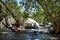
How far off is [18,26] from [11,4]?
6.48 meters

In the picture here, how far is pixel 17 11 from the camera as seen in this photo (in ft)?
141

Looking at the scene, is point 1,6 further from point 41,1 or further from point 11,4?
point 41,1

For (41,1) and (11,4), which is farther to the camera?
(11,4)

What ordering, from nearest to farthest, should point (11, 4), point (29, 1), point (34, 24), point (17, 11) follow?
point (29, 1), point (11, 4), point (17, 11), point (34, 24)

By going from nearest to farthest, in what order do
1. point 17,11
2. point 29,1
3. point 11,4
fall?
point 29,1, point 11,4, point 17,11

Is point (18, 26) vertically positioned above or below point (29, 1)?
below

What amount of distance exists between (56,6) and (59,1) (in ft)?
4.83

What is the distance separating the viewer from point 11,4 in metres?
38.4

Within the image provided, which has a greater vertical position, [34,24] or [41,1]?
[41,1]

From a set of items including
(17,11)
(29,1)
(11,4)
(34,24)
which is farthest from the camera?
(34,24)

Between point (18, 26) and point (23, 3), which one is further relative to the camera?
point (18, 26)

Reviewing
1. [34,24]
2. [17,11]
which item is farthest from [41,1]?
[34,24]

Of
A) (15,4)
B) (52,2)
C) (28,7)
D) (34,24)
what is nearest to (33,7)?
(28,7)

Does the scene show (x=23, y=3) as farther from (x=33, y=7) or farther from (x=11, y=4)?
(x=11, y=4)
